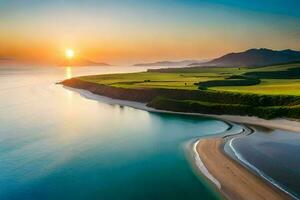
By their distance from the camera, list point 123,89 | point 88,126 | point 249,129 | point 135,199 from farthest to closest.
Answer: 1. point 123,89
2. point 88,126
3. point 249,129
4. point 135,199

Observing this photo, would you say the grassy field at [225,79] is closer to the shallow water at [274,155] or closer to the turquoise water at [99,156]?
the turquoise water at [99,156]

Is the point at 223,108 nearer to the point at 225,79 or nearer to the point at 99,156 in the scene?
the point at 99,156

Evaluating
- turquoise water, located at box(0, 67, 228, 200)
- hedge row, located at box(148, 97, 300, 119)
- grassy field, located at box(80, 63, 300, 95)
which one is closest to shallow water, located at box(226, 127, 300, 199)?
turquoise water, located at box(0, 67, 228, 200)

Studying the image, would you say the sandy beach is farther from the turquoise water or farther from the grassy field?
the grassy field

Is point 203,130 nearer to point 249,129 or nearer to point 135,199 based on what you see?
point 249,129

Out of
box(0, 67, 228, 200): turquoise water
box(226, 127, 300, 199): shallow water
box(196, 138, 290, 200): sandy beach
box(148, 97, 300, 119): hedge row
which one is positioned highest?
box(148, 97, 300, 119): hedge row

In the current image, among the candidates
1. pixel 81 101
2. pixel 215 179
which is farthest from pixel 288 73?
pixel 215 179

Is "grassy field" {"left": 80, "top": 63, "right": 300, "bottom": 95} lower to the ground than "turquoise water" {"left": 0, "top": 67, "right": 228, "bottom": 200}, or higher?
higher
